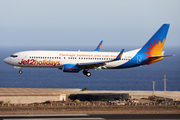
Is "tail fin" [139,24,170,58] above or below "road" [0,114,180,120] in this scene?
above

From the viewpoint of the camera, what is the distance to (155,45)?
71.4 meters

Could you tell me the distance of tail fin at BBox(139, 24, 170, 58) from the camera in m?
70.8

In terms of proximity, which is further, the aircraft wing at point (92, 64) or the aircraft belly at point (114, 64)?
the aircraft belly at point (114, 64)

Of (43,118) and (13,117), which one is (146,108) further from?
(13,117)

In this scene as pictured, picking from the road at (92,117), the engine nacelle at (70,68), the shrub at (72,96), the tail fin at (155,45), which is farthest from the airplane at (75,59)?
the road at (92,117)

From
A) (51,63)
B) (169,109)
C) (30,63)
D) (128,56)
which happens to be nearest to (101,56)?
(128,56)

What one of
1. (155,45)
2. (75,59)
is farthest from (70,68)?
(155,45)

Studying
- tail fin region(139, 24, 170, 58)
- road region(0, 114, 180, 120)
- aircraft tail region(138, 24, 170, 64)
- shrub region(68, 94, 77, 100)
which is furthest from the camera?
shrub region(68, 94, 77, 100)

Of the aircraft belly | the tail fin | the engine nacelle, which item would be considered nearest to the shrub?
the engine nacelle

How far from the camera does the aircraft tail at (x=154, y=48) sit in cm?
6969

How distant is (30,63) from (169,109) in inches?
1165

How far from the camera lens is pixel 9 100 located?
2918 inches

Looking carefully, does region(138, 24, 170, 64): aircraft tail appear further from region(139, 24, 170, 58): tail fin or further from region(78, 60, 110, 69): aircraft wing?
region(78, 60, 110, 69): aircraft wing

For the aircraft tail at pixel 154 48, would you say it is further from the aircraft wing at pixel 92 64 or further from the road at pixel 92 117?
the road at pixel 92 117
